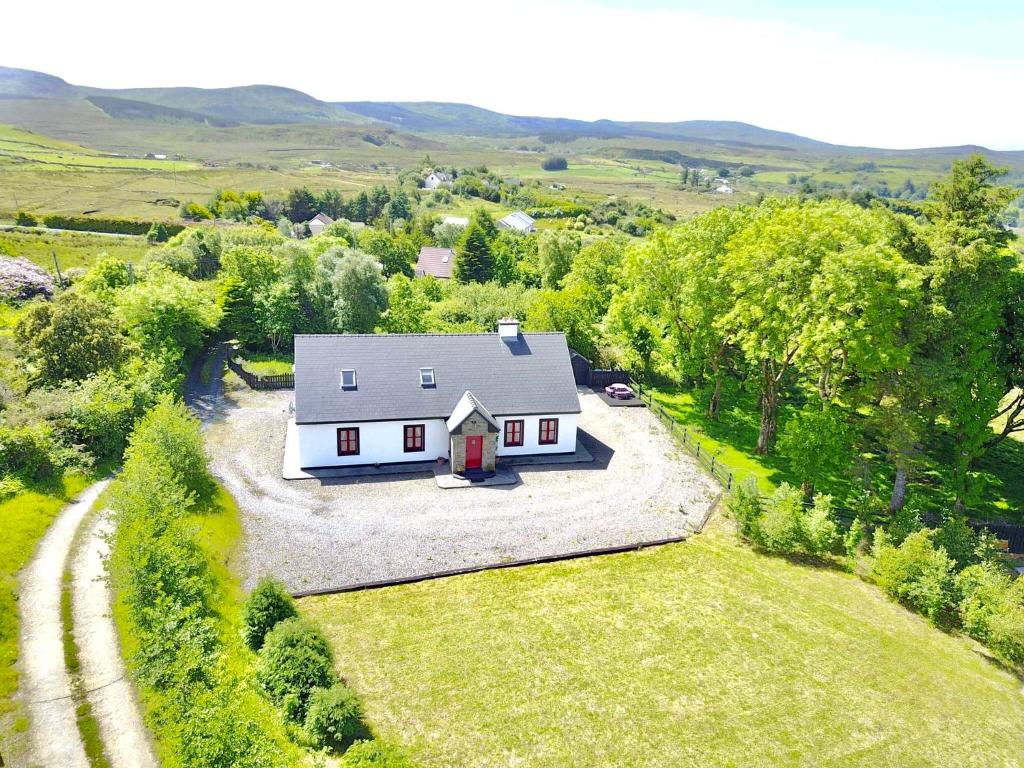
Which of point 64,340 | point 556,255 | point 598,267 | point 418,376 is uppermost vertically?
point 598,267

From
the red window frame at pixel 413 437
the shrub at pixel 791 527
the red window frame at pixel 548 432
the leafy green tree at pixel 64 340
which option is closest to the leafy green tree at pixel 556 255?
the red window frame at pixel 548 432

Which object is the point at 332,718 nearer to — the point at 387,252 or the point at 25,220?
the point at 387,252

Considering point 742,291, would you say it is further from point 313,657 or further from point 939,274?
point 313,657

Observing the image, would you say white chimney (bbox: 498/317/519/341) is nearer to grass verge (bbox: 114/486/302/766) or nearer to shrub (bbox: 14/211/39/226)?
grass verge (bbox: 114/486/302/766)

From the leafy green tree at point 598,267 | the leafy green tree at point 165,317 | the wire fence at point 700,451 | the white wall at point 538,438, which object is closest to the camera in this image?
the wire fence at point 700,451

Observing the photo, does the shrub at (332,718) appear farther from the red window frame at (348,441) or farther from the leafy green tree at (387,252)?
the leafy green tree at (387,252)

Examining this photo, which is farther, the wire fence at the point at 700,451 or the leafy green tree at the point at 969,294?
the wire fence at the point at 700,451

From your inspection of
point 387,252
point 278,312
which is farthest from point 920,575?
point 387,252
